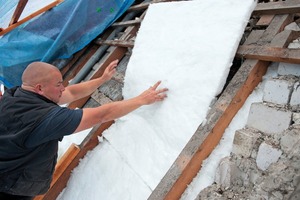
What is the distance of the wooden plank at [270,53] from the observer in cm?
154

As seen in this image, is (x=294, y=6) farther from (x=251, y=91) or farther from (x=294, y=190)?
(x=294, y=190)

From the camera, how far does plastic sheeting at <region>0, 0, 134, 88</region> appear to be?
343 centimetres

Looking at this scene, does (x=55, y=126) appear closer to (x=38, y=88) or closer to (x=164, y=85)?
(x=38, y=88)

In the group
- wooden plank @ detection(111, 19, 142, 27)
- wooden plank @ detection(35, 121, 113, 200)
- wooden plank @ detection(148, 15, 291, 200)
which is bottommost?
wooden plank @ detection(35, 121, 113, 200)

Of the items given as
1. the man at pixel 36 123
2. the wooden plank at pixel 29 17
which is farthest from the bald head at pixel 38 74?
the wooden plank at pixel 29 17

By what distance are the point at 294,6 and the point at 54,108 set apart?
1.57 metres

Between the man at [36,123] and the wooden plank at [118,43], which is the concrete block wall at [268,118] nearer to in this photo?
the man at [36,123]

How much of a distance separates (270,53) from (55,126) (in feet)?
4.36

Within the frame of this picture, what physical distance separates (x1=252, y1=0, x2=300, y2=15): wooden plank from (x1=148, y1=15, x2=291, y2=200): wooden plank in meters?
0.08

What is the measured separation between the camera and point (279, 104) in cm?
157

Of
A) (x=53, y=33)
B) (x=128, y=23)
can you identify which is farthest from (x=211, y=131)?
(x=53, y=33)

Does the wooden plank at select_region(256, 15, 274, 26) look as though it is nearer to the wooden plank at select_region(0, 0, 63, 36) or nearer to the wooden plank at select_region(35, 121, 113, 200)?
the wooden plank at select_region(35, 121, 113, 200)

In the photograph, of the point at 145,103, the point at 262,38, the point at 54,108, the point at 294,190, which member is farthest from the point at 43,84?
the point at 294,190

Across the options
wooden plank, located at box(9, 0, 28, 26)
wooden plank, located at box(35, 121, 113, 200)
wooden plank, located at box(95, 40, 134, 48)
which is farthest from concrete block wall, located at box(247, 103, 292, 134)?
wooden plank, located at box(9, 0, 28, 26)
